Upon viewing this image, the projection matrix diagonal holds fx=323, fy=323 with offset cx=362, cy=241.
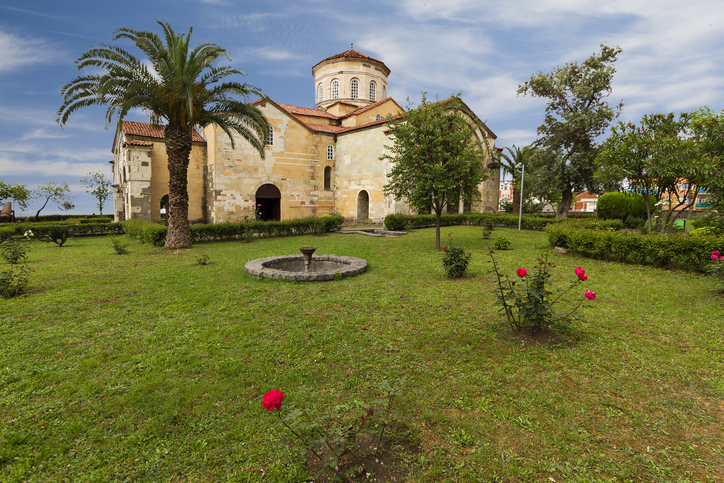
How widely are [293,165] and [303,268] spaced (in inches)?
645

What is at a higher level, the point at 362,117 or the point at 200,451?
the point at 362,117

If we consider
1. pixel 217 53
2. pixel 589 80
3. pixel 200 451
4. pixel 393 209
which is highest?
pixel 589 80

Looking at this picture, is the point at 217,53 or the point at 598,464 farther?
the point at 217,53

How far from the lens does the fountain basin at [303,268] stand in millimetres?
8336

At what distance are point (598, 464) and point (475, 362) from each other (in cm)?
165

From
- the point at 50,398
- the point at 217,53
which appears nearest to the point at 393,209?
the point at 217,53

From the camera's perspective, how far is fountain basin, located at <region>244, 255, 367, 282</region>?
328 inches

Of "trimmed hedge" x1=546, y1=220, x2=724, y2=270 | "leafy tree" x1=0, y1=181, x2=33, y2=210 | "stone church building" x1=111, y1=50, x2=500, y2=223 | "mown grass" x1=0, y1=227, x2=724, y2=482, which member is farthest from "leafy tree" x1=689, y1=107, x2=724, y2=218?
"leafy tree" x1=0, y1=181, x2=33, y2=210

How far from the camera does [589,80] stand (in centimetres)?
2362

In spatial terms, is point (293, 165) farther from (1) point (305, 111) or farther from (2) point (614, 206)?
(2) point (614, 206)

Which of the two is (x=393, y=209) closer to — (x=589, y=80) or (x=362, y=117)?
(x=362, y=117)

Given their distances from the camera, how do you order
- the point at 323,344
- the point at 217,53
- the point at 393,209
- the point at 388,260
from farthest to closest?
1. the point at 393,209
2. the point at 217,53
3. the point at 388,260
4. the point at 323,344

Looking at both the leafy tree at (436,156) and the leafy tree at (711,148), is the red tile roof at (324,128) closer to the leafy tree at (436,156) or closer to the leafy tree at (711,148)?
the leafy tree at (436,156)

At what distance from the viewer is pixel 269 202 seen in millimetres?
25719
